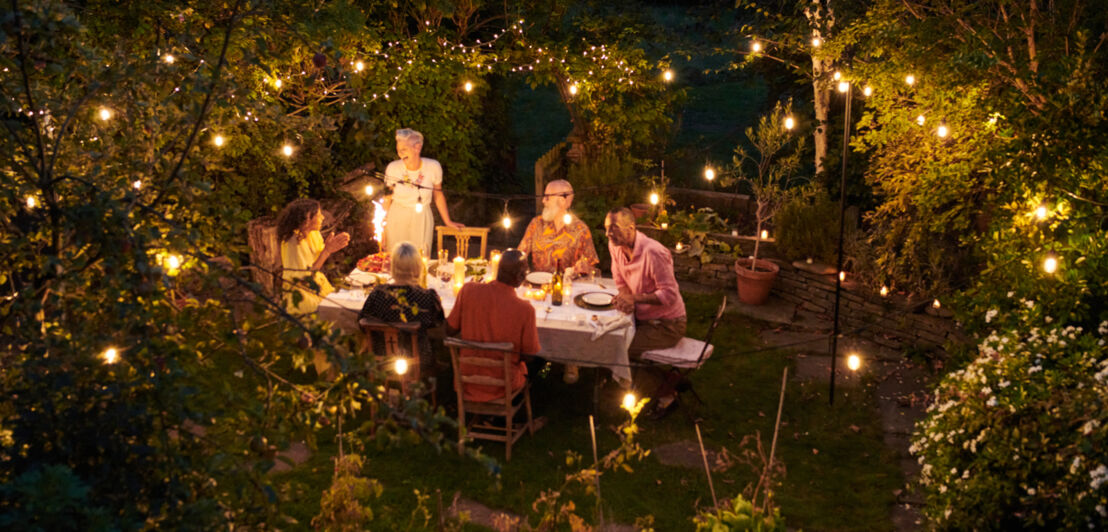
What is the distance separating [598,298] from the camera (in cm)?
625

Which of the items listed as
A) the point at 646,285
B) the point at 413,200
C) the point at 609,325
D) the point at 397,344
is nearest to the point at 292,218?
the point at 397,344

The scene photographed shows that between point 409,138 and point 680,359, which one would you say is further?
point 409,138

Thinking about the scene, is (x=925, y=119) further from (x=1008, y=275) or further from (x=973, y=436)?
(x=973, y=436)

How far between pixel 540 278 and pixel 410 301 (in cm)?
137

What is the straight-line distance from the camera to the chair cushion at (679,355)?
239 inches

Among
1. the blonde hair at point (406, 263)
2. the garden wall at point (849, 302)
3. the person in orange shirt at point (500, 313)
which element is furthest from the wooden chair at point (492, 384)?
the garden wall at point (849, 302)

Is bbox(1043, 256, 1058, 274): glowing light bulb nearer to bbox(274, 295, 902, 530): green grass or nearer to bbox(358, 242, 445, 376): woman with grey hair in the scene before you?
bbox(274, 295, 902, 530): green grass

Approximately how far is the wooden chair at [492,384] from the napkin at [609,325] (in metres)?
0.62

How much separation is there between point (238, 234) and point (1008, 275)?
456 centimetres

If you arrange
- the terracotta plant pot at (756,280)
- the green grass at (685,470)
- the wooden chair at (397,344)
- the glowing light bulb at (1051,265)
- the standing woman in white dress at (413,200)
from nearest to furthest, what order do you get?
the glowing light bulb at (1051,265) → the green grass at (685,470) → the wooden chair at (397,344) → the standing woman in white dress at (413,200) → the terracotta plant pot at (756,280)

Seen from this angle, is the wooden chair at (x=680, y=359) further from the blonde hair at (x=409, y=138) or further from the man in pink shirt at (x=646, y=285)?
the blonde hair at (x=409, y=138)

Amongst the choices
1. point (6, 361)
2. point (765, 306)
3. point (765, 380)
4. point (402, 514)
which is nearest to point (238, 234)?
point (6, 361)

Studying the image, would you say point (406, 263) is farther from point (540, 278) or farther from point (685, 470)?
point (685, 470)

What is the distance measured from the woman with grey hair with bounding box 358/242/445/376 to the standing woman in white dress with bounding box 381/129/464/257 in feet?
6.57
